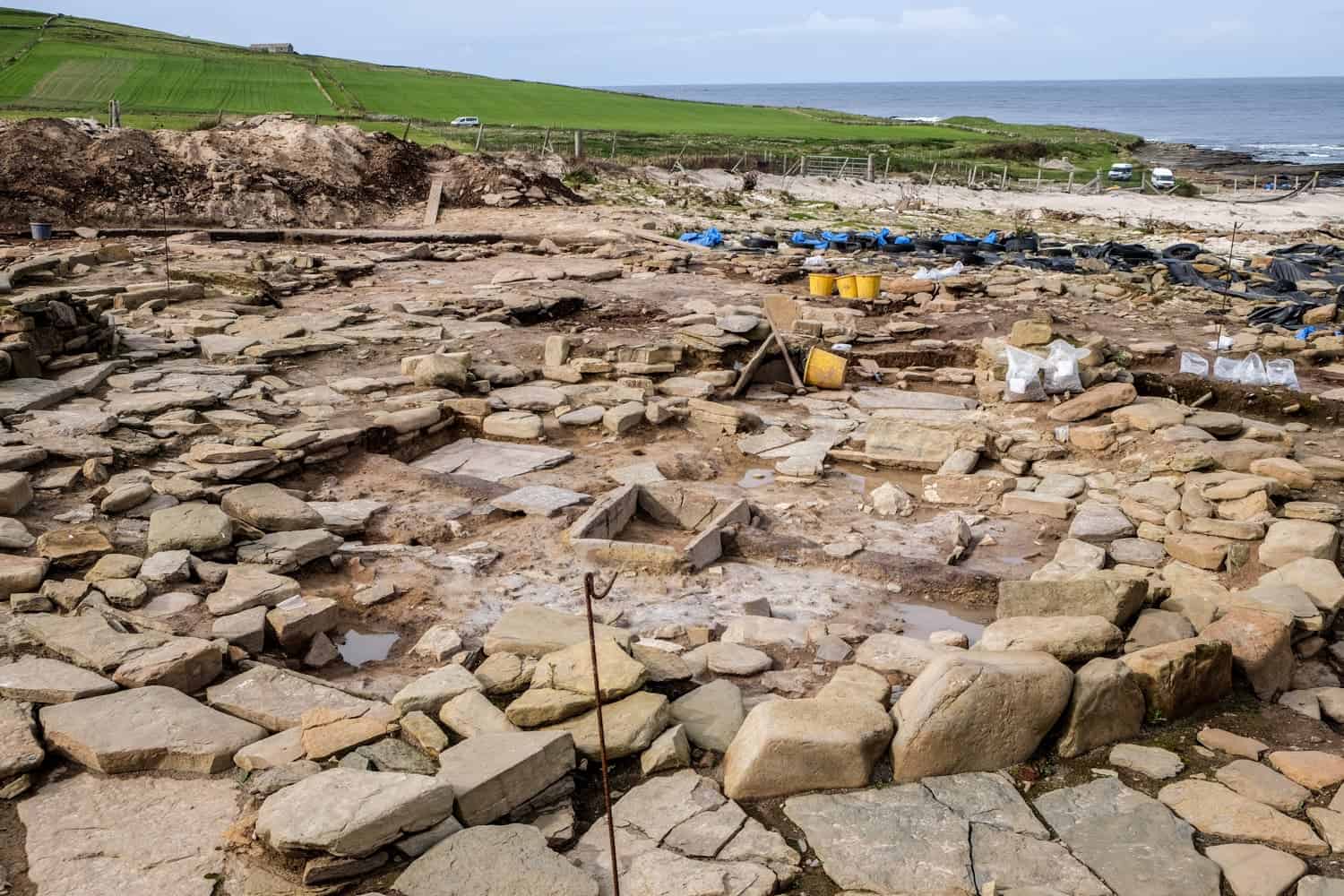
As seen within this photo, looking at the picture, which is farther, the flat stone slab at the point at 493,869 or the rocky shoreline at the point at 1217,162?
the rocky shoreline at the point at 1217,162

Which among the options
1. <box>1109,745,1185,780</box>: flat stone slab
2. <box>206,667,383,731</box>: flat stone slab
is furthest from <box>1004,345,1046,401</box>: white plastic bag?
<box>206,667,383,731</box>: flat stone slab

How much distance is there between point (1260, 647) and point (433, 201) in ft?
62.9

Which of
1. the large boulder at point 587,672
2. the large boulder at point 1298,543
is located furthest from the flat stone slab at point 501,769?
the large boulder at point 1298,543

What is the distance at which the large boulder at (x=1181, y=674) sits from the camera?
443cm

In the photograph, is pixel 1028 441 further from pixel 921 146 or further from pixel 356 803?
pixel 921 146

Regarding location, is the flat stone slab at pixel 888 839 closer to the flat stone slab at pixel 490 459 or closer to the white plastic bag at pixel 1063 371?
the flat stone slab at pixel 490 459

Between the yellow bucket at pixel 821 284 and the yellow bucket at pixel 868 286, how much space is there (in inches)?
16.0

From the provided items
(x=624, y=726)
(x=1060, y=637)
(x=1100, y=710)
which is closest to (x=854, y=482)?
(x=1060, y=637)

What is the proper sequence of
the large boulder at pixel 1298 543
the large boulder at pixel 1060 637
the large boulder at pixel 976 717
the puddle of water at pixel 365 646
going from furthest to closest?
the large boulder at pixel 1298 543, the puddle of water at pixel 365 646, the large boulder at pixel 1060 637, the large boulder at pixel 976 717

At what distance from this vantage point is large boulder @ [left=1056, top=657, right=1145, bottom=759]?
4203 mm

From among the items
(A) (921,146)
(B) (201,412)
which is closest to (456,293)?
(B) (201,412)

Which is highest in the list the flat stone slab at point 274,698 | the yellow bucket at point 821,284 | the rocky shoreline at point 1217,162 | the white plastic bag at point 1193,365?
the rocky shoreline at point 1217,162

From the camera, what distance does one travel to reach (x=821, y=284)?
14117 millimetres

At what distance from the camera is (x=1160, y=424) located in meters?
8.62
